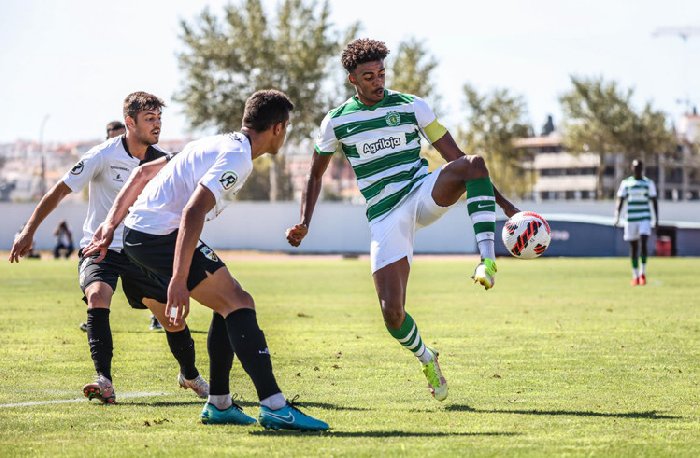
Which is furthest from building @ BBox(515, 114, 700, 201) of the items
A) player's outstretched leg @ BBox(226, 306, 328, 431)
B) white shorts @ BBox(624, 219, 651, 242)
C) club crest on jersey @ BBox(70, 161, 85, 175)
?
player's outstretched leg @ BBox(226, 306, 328, 431)

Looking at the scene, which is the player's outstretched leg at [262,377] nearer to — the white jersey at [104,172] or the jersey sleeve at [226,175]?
the jersey sleeve at [226,175]

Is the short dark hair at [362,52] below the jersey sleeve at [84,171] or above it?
above

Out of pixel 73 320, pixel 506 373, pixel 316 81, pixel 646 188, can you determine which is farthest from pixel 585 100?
pixel 506 373

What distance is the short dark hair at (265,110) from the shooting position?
7.10 meters

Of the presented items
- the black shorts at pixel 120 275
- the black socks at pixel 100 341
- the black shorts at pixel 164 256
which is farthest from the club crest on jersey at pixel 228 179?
the black socks at pixel 100 341

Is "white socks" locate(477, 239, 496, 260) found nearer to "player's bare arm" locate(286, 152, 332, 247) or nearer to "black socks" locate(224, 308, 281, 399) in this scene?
"player's bare arm" locate(286, 152, 332, 247)

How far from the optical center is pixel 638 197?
25141 millimetres

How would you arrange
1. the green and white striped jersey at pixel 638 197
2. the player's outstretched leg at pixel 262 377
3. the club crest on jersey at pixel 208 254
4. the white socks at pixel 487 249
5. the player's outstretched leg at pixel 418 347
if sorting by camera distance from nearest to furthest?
the player's outstretched leg at pixel 262 377
the club crest on jersey at pixel 208 254
the white socks at pixel 487 249
the player's outstretched leg at pixel 418 347
the green and white striped jersey at pixel 638 197

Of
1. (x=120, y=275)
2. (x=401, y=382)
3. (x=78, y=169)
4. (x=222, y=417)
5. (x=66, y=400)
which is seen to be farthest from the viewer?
(x=78, y=169)

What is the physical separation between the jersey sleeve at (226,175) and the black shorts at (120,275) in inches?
73.5

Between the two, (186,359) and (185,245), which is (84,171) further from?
(185,245)

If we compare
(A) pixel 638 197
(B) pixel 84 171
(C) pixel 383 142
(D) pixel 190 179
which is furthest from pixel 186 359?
(A) pixel 638 197

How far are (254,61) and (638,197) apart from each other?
1937 inches

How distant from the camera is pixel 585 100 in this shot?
84.1m
